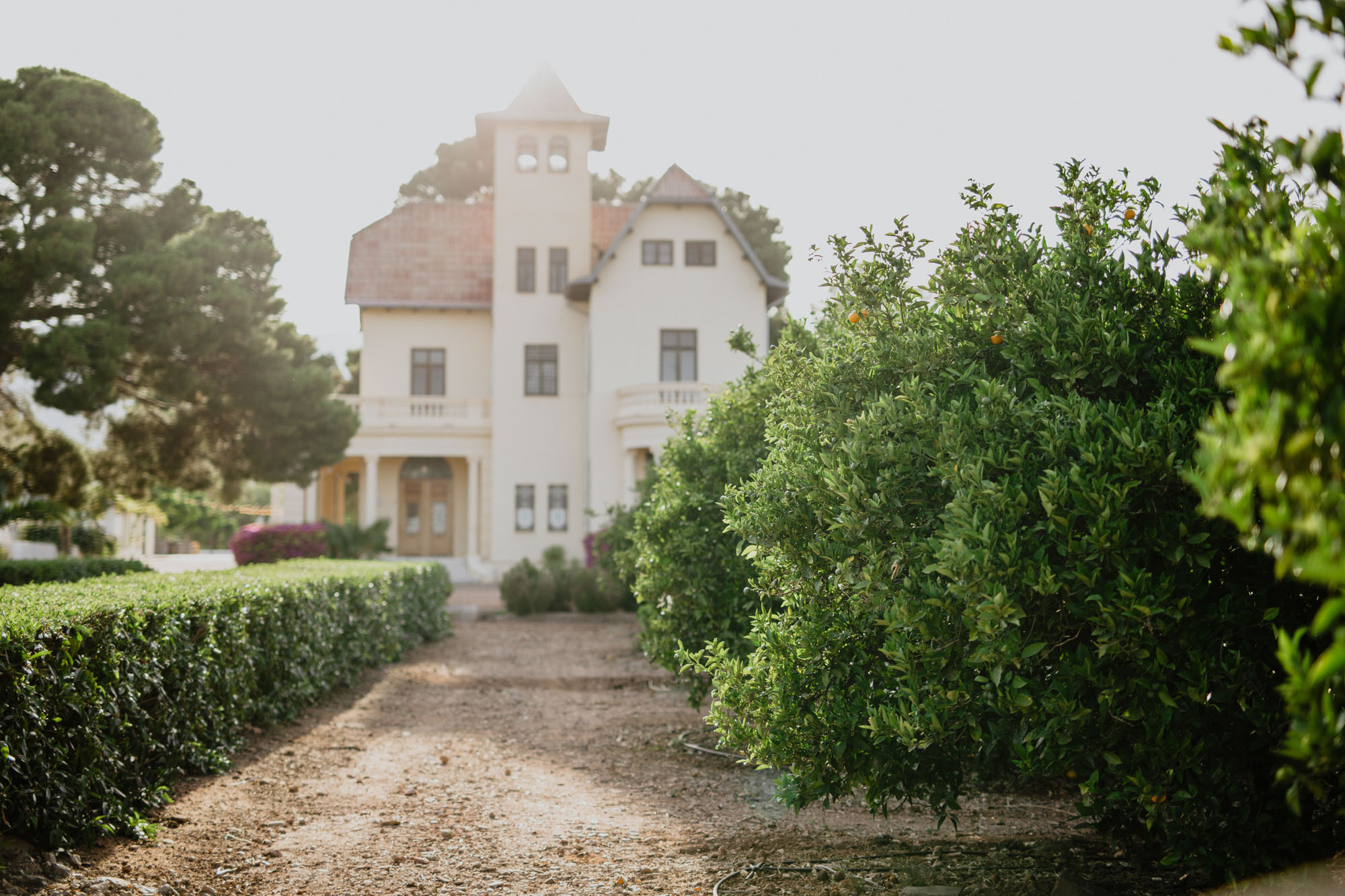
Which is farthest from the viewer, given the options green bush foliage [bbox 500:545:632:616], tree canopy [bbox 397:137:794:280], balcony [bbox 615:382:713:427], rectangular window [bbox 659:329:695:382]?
tree canopy [bbox 397:137:794:280]

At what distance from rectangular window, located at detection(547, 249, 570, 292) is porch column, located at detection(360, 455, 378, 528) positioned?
738 centimetres

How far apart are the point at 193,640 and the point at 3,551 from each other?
54.9 feet

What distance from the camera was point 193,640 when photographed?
6410 millimetres

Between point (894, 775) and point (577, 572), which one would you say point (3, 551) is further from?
point (894, 775)

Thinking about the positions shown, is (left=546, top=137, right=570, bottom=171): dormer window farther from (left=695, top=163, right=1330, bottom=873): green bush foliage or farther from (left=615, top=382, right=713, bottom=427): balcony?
(left=695, top=163, right=1330, bottom=873): green bush foliage

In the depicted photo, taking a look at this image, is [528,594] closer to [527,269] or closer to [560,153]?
[527,269]

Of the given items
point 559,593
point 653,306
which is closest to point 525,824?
point 559,593

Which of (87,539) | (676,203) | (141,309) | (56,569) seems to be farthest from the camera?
(676,203)

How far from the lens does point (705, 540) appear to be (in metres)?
7.38

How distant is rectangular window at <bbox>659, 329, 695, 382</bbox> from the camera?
28812 mm

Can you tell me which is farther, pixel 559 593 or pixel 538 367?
pixel 538 367

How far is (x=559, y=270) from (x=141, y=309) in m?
14.3

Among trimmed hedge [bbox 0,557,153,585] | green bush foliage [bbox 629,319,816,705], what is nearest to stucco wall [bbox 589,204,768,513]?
trimmed hedge [bbox 0,557,153,585]

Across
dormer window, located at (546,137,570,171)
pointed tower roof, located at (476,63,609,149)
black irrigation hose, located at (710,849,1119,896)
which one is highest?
pointed tower roof, located at (476,63,609,149)
